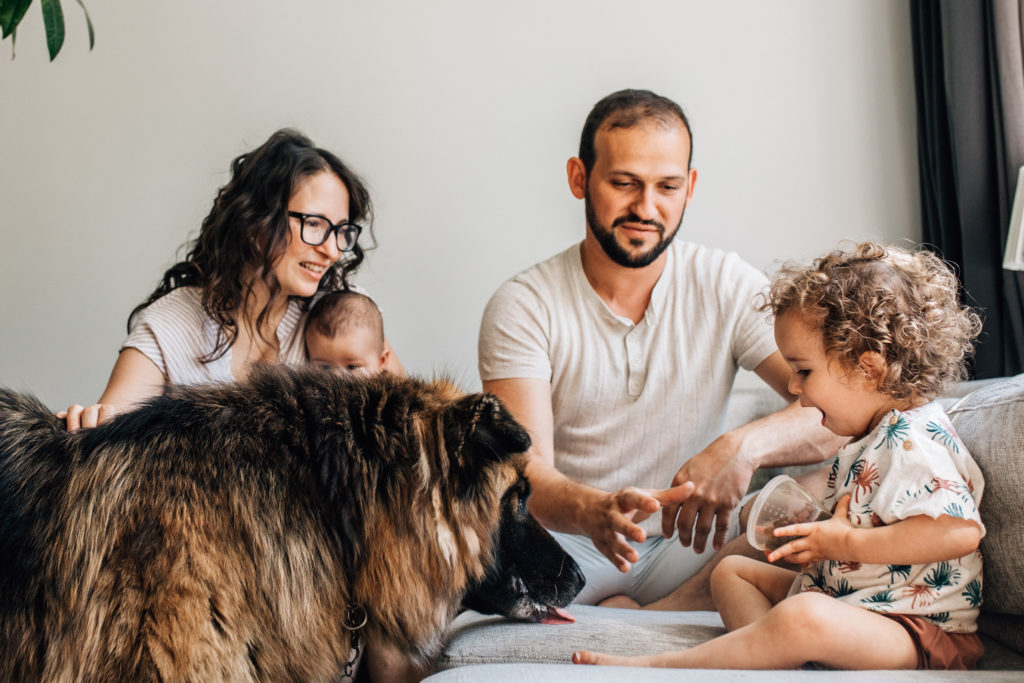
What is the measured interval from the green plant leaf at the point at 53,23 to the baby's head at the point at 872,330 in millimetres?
1534

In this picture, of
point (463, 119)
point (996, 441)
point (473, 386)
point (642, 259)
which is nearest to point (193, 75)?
point (463, 119)

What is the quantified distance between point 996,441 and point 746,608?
0.55 meters

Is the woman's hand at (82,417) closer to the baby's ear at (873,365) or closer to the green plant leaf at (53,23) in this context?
the green plant leaf at (53,23)

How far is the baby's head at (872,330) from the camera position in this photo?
4.86 feet

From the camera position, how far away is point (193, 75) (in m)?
2.82

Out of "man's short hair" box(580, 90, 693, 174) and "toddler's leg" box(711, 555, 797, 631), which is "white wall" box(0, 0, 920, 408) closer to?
"man's short hair" box(580, 90, 693, 174)

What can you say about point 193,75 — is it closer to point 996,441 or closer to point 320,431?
point 320,431

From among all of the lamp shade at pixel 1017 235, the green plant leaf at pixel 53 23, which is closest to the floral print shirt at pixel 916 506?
the lamp shade at pixel 1017 235

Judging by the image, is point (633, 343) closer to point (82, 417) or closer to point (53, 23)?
point (82, 417)

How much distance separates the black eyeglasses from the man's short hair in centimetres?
73

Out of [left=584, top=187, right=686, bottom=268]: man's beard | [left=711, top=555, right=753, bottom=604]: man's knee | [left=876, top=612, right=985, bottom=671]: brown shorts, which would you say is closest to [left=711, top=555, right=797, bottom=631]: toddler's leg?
[left=711, top=555, right=753, bottom=604]: man's knee

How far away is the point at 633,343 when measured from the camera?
218cm

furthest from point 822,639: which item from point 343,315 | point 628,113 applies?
point 343,315

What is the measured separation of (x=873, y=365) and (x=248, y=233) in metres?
1.63
